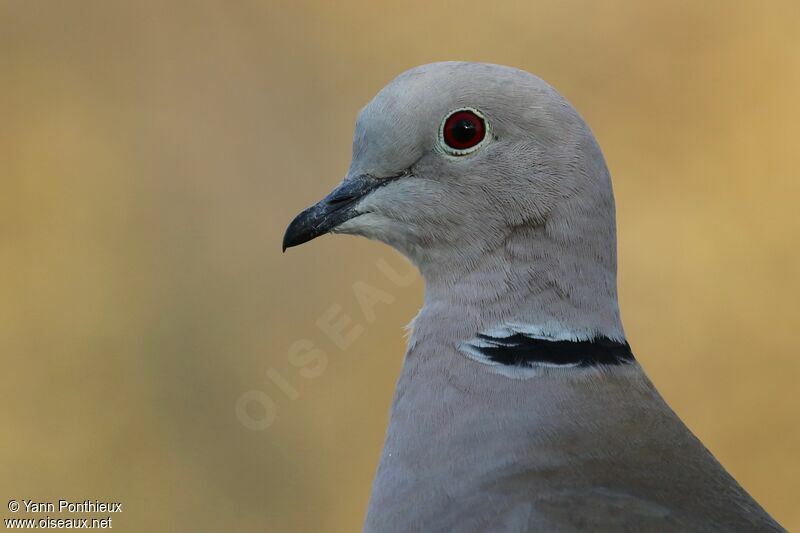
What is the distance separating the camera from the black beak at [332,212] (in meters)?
2.96

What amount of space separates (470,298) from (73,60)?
3816mm

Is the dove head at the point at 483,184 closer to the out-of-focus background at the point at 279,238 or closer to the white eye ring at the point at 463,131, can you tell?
the white eye ring at the point at 463,131

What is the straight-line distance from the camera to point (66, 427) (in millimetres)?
5559

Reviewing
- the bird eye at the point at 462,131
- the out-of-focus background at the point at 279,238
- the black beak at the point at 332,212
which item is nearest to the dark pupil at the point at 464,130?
the bird eye at the point at 462,131

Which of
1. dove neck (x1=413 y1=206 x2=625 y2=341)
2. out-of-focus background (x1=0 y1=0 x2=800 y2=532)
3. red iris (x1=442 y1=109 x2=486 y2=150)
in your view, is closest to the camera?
dove neck (x1=413 y1=206 x2=625 y2=341)

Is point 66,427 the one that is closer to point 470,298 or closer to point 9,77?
point 9,77

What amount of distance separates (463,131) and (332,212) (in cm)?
37

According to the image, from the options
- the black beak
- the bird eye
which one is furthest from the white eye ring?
the black beak

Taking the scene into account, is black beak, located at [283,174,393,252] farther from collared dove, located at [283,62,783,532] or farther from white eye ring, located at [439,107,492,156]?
white eye ring, located at [439,107,492,156]

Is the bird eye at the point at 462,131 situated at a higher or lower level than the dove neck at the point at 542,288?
higher

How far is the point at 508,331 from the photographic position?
2785 mm

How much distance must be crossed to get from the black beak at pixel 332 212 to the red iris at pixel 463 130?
7.2 inches

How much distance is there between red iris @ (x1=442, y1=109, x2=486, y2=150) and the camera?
2.89 m

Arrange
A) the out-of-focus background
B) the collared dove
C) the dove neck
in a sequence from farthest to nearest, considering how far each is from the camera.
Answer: the out-of-focus background, the dove neck, the collared dove
